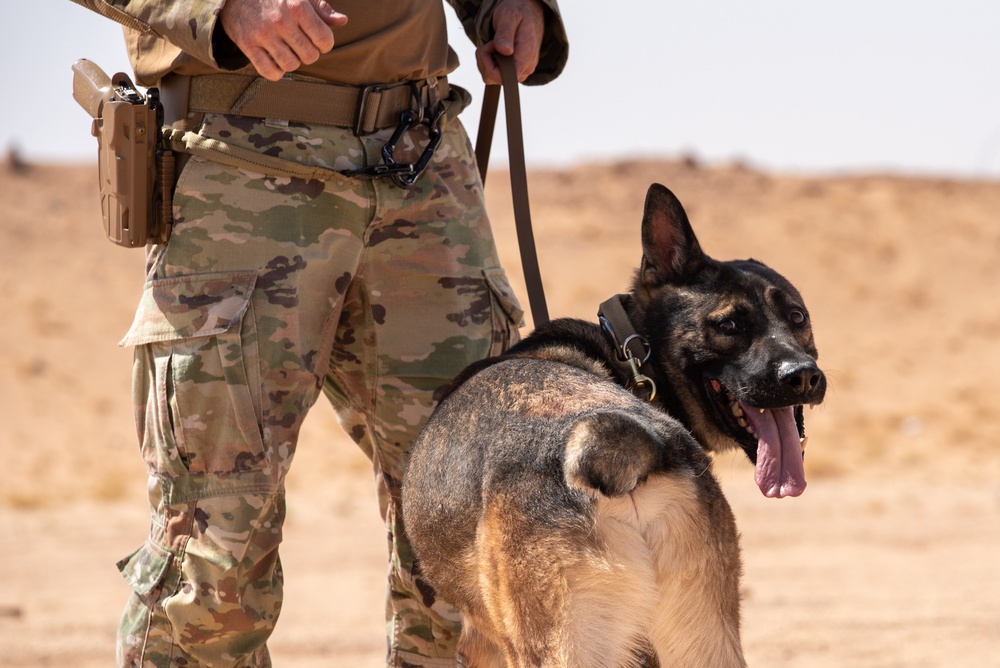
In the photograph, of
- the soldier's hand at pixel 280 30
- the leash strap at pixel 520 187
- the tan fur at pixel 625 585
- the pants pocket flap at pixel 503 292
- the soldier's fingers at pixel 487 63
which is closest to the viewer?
the tan fur at pixel 625 585

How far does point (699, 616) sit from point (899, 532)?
8425 millimetres

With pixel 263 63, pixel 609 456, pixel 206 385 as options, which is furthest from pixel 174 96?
pixel 609 456

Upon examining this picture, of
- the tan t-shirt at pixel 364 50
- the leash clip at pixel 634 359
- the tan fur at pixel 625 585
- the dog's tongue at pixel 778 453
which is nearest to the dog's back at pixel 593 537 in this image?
the tan fur at pixel 625 585

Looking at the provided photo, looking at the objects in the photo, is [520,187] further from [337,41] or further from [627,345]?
[337,41]

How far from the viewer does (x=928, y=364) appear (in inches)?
914

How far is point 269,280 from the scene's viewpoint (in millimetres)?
3303

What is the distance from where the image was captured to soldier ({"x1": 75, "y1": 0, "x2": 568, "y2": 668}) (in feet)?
10.5

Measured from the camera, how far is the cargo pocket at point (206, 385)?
10.6 ft

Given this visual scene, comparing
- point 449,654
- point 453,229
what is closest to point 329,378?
point 453,229

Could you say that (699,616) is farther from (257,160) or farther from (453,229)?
(257,160)

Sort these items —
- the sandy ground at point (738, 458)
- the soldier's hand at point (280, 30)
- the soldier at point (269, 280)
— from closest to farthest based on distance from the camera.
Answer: the soldier's hand at point (280, 30) < the soldier at point (269, 280) < the sandy ground at point (738, 458)

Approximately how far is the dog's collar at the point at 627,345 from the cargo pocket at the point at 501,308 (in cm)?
29

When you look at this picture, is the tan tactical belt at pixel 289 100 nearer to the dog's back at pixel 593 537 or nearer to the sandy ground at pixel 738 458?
the dog's back at pixel 593 537

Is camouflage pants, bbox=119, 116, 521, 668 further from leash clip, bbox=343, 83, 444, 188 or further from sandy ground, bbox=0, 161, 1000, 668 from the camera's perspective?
sandy ground, bbox=0, 161, 1000, 668
